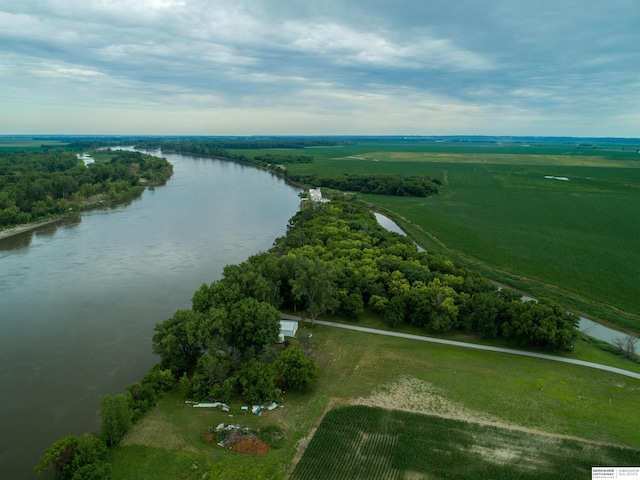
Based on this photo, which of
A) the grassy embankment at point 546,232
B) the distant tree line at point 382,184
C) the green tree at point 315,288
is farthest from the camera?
the distant tree line at point 382,184

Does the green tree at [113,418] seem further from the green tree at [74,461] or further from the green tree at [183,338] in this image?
the green tree at [183,338]

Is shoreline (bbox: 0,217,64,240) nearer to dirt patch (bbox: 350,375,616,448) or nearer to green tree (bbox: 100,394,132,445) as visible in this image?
green tree (bbox: 100,394,132,445)

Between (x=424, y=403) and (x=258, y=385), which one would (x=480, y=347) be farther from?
(x=258, y=385)

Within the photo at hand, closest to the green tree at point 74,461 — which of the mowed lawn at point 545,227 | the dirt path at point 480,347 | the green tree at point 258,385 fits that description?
the green tree at point 258,385

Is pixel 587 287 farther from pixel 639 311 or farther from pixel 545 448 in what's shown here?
pixel 545 448

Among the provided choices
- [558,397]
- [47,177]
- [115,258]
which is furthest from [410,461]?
[47,177]

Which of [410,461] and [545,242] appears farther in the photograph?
[545,242]
